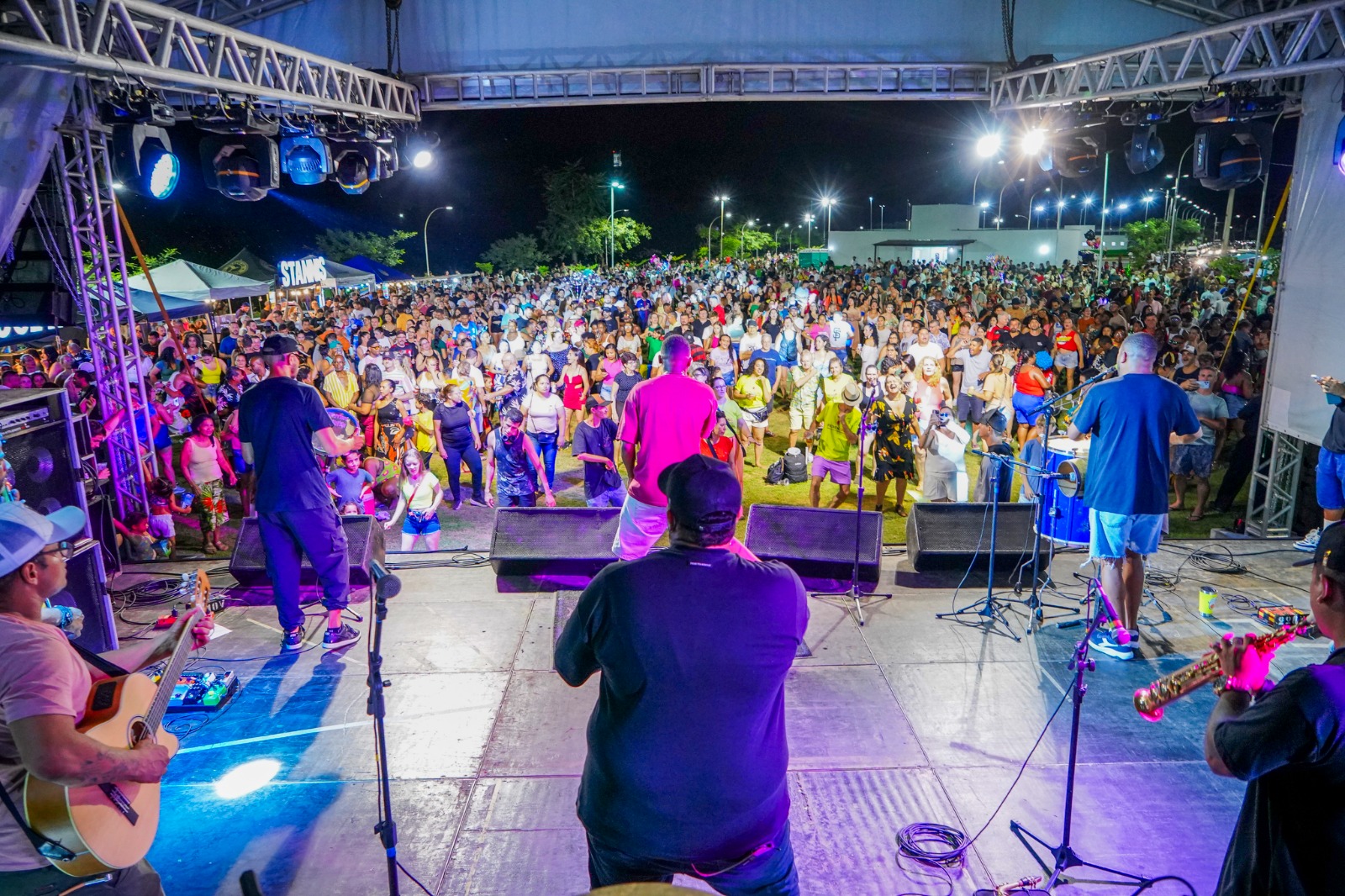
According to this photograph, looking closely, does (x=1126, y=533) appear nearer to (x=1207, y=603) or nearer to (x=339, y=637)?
(x=1207, y=603)

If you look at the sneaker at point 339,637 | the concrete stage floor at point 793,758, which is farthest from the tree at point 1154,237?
the sneaker at point 339,637

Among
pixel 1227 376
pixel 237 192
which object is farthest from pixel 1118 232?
pixel 237 192

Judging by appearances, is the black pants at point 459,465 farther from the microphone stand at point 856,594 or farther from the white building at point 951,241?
the white building at point 951,241

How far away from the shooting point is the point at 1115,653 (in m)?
5.15

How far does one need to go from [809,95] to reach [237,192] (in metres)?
6.44

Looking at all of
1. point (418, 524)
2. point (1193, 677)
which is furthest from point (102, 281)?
point (1193, 677)

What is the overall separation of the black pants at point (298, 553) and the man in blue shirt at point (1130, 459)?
452 cm

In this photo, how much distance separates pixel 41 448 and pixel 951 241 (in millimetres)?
65074

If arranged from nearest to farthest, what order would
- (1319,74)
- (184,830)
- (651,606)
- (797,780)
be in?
(651,606)
(184,830)
(797,780)
(1319,74)

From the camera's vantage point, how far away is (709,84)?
10.2 metres

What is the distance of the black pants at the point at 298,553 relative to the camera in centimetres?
513

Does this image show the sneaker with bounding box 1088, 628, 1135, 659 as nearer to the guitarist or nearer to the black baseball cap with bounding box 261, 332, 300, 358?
the guitarist

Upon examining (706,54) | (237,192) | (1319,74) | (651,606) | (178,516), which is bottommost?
(178,516)

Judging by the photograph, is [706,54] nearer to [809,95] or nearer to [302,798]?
[809,95]
